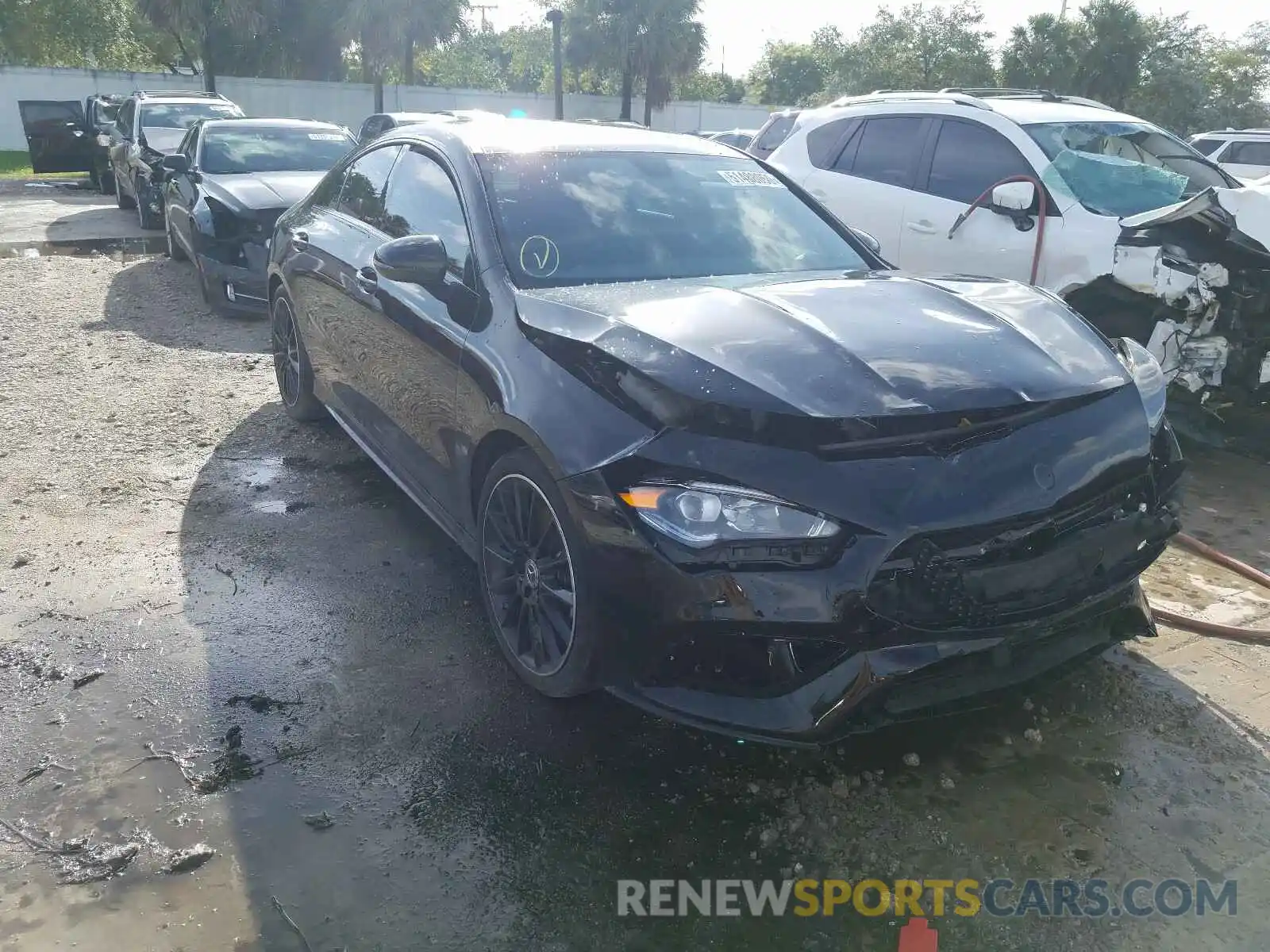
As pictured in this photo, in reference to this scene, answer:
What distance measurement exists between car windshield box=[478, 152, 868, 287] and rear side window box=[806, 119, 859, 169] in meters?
3.49

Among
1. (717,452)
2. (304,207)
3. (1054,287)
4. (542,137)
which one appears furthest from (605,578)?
(1054,287)

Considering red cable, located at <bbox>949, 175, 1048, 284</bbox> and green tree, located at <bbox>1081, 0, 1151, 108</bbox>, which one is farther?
green tree, located at <bbox>1081, 0, 1151, 108</bbox>

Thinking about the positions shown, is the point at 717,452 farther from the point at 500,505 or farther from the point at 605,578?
the point at 500,505

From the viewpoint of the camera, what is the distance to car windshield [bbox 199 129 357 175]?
9398mm

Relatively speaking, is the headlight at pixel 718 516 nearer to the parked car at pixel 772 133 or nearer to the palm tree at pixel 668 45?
the parked car at pixel 772 133

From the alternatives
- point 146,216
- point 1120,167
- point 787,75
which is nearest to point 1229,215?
point 1120,167

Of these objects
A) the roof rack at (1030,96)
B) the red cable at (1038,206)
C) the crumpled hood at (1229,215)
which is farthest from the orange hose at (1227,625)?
the roof rack at (1030,96)

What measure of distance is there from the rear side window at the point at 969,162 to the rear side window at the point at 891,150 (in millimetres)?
181

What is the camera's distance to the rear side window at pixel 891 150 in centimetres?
674

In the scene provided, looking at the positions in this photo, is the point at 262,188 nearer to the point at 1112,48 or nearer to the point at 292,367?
the point at 292,367

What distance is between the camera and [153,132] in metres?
13.5

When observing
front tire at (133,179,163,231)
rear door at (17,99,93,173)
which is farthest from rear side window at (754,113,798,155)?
rear door at (17,99,93,173)

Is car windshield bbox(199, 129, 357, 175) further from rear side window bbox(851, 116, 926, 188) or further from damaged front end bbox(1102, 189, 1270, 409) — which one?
damaged front end bbox(1102, 189, 1270, 409)

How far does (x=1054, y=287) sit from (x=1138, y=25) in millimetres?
35090
